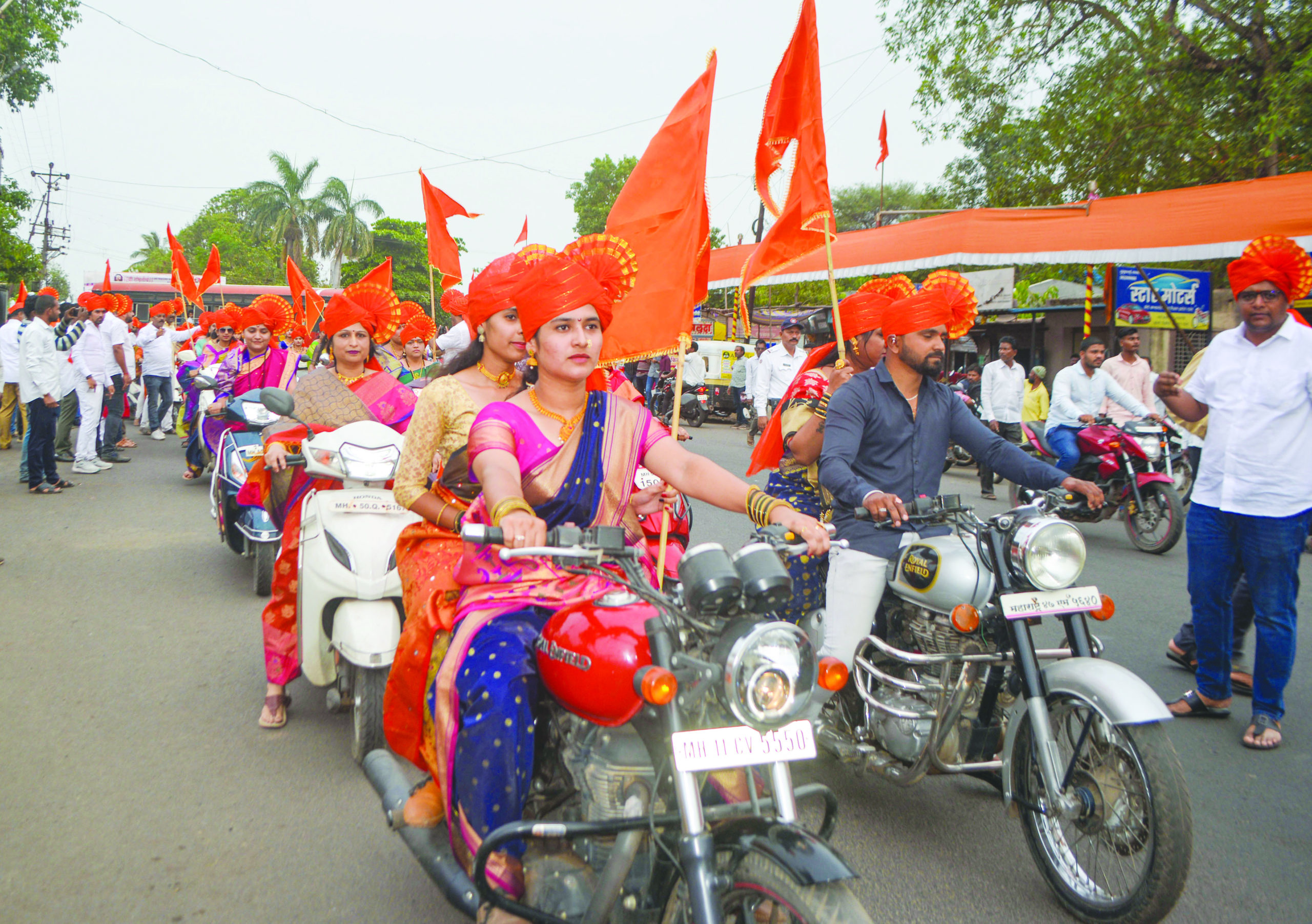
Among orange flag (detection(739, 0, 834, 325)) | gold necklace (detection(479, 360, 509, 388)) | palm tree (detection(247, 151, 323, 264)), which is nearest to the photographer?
gold necklace (detection(479, 360, 509, 388))

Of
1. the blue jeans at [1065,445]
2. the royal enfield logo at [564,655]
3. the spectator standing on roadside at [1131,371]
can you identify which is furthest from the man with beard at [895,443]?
the spectator standing on roadside at [1131,371]

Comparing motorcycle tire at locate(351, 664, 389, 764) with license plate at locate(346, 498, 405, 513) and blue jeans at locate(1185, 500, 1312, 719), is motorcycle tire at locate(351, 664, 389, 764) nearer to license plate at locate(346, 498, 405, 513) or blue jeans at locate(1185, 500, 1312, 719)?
license plate at locate(346, 498, 405, 513)

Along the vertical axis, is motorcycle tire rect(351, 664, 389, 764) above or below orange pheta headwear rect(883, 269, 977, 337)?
below

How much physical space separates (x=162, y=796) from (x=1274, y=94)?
1516 cm

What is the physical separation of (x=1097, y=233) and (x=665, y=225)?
344 inches

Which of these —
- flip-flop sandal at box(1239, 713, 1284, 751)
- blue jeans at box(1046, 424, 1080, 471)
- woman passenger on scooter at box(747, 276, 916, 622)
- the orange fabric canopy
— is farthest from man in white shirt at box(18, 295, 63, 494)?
flip-flop sandal at box(1239, 713, 1284, 751)

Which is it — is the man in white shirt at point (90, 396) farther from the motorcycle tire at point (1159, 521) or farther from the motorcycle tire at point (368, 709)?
the motorcycle tire at point (1159, 521)

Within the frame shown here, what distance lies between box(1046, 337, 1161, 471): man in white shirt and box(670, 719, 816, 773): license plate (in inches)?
299

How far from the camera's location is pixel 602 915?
1991 mm

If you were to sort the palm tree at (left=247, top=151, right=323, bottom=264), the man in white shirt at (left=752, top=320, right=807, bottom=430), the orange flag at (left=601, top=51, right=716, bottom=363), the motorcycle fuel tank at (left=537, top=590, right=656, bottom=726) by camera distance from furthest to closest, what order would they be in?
the palm tree at (left=247, top=151, right=323, bottom=264) < the man in white shirt at (left=752, top=320, right=807, bottom=430) < the orange flag at (left=601, top=51, right=716, bottom=363) < the motorcycle fuel tank at (left=537, top=590, right=656, bottom=726)

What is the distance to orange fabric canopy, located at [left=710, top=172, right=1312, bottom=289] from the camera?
9.55 m

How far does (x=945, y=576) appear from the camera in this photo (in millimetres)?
3053

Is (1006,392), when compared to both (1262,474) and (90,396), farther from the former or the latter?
(90,396)

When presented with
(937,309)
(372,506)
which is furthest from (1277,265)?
(372,506)
